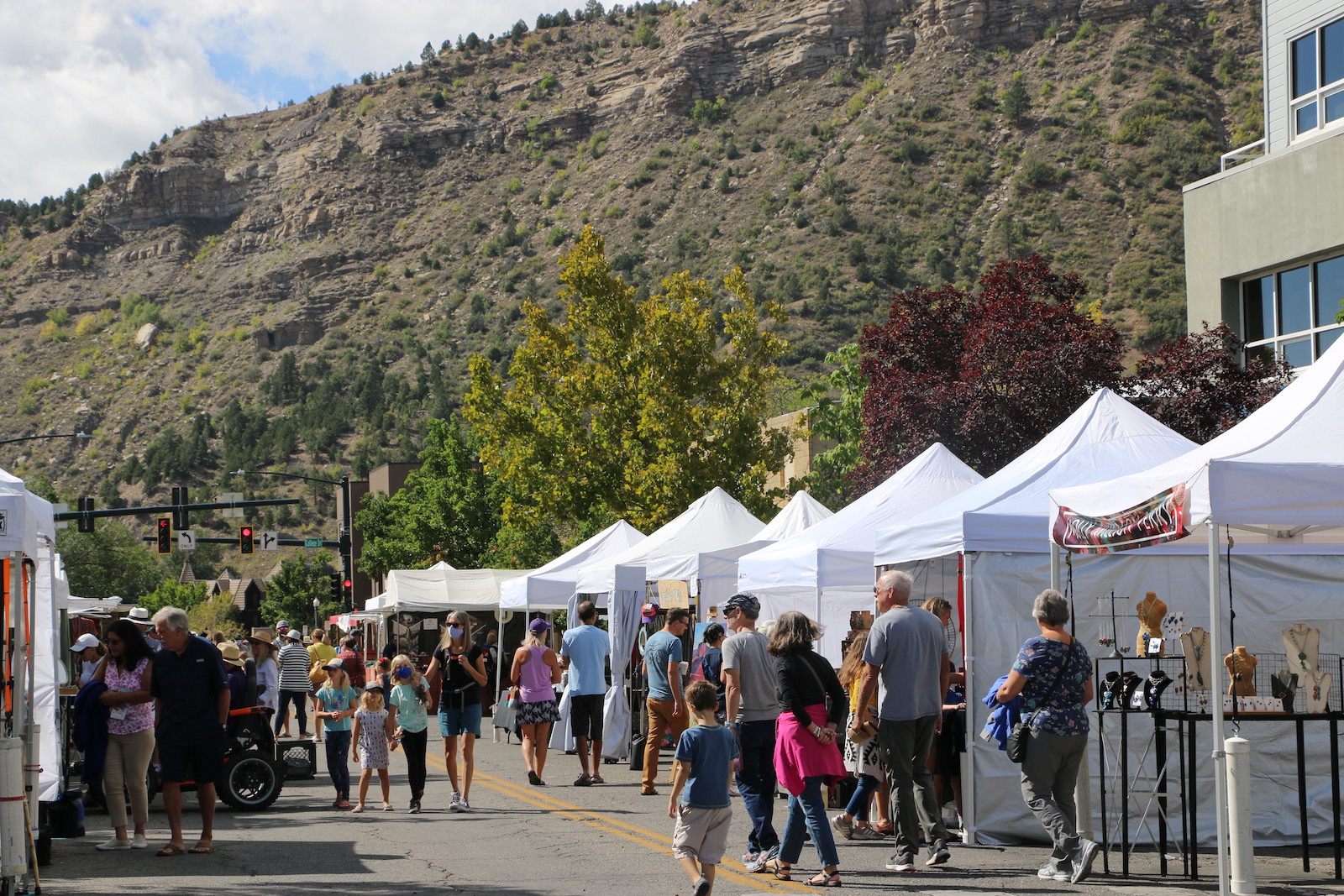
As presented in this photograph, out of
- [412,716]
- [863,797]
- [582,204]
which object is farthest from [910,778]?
[582,204]

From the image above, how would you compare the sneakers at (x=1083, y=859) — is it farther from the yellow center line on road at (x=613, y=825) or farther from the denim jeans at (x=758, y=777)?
the denim jeans at (x=758, y=777)

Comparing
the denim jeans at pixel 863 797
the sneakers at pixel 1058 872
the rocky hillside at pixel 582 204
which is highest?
the rocky hillside at pixel 582 204

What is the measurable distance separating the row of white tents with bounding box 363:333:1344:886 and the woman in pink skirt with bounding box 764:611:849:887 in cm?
204

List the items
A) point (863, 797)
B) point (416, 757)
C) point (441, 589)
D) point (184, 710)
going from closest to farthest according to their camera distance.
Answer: point (184, 710)
point (863, 797)
point (416, 757)
point (441, 589)

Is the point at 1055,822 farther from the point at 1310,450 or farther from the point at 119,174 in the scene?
the point at 119,174

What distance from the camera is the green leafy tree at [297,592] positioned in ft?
350

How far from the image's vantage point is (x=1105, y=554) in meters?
11.6

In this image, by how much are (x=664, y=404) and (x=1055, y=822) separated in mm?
21968

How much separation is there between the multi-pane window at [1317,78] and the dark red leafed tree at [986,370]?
5060 mm

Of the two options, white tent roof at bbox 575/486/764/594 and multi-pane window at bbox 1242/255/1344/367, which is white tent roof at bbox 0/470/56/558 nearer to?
white tent roof at bbox 575/486/764/594

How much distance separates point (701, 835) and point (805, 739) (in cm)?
133

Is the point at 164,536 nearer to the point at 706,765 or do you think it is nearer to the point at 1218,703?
the point at 706,765

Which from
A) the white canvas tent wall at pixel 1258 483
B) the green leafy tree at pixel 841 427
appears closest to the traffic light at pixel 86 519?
the green leafy tree at pixel 841 427

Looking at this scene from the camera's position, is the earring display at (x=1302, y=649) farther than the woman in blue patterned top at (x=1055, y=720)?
Yes
